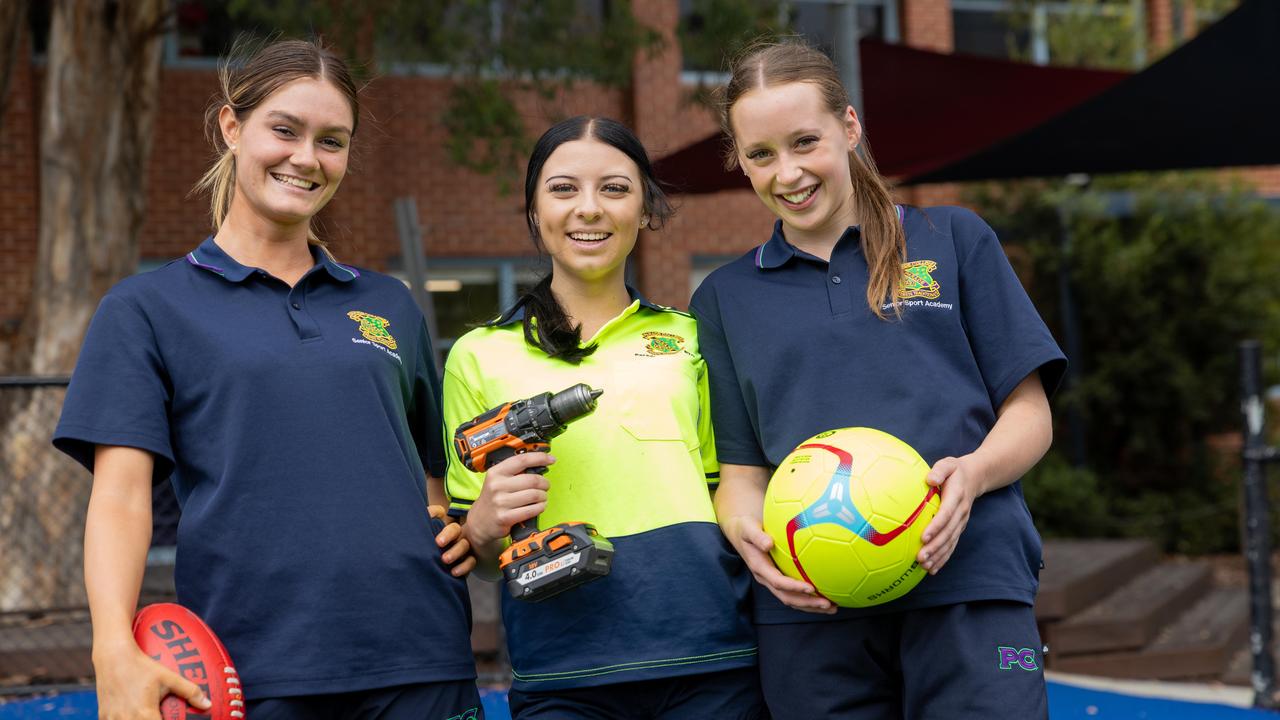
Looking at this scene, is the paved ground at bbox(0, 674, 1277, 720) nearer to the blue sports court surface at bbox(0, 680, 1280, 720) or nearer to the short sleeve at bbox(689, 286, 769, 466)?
the blue sports court surface at bbox(0, 680, 1280, 720)

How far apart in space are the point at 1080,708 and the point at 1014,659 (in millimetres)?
3070

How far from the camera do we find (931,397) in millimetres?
2557

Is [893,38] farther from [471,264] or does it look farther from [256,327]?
[256,327]

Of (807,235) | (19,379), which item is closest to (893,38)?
(19,379)

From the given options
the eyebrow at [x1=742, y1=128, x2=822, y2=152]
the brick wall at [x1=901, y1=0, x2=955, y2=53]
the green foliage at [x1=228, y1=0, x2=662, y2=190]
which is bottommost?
the eyebrow at [x1=742, y1=128, x2=822, y2=152]

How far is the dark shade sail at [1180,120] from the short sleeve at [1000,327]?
381cm

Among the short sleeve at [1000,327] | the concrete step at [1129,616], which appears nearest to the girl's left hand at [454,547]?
the short sleeve at [1000,327]

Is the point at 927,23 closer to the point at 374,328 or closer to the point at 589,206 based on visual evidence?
the point at 589,206

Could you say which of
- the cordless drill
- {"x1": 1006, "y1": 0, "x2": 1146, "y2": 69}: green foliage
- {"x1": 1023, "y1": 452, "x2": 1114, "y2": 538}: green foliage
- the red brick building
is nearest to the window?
the red brick building

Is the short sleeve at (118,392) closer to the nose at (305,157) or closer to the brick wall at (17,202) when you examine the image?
the nose at (305,157)

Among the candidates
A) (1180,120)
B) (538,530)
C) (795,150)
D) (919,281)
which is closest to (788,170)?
(795,150)

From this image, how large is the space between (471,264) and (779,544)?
9.94 meters

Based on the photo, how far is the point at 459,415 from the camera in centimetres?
273

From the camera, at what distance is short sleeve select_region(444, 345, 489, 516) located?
2717mm
